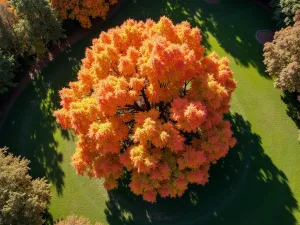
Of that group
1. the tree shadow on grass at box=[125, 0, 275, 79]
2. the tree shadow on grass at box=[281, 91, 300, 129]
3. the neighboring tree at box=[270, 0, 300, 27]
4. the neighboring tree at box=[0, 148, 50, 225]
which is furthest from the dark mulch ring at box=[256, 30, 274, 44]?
the neighboring tree at box=[0, 148, 50, 225]

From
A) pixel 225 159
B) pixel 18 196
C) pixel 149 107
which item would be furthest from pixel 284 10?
pixel 18 196

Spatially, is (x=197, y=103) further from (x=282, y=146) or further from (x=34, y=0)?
(x=34, y=0)

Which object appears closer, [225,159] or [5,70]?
[225,159]

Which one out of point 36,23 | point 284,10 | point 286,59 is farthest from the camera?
point 284,10

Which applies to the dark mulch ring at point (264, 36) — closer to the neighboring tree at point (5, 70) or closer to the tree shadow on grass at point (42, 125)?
the tree shadow on grass at point (42, 125)

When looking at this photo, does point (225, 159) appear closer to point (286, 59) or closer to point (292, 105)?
point (292, 105)

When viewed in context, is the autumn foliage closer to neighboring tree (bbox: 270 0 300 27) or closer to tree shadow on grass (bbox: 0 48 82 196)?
tree shadow on grass (bbox: 0 48 82 196)
